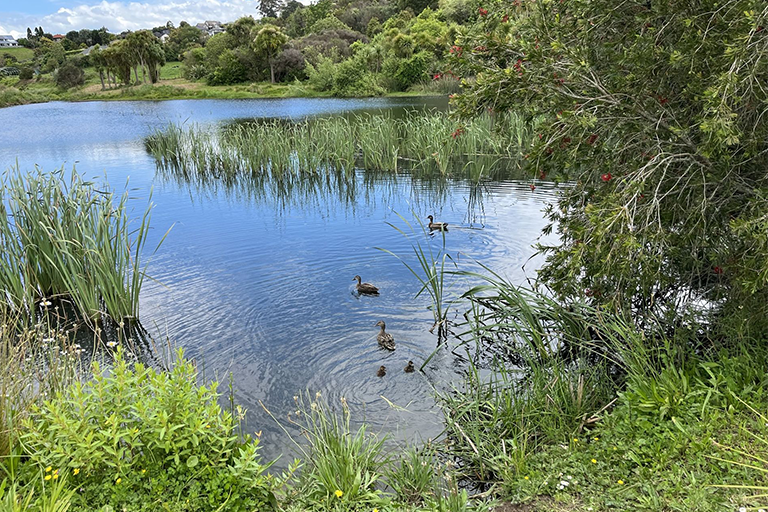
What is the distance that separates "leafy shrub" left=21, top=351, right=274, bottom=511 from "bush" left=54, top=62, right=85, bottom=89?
186ft

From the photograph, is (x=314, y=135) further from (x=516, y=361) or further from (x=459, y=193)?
(x=516, y=361)

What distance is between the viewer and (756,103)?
3.21 meters

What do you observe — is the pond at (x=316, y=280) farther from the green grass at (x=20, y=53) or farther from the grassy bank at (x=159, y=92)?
the green grass at (x=20, y=53)

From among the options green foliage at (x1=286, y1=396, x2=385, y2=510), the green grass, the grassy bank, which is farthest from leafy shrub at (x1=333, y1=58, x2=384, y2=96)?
the green grass

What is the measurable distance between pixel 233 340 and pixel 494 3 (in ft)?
13.3

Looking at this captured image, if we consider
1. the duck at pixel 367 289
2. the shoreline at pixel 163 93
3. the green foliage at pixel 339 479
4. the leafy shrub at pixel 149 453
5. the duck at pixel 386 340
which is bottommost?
the duck at pixel 386 340

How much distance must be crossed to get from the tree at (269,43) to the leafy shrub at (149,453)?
4887cm

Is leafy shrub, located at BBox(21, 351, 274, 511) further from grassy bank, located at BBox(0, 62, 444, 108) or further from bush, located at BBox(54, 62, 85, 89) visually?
bush, located at BBox(54, 62, 85, 89)

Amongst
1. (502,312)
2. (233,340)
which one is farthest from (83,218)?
(502,312)

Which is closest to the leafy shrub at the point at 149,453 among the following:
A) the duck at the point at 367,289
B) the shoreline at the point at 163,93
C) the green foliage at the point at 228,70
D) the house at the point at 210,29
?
the duck at the point at 367,289

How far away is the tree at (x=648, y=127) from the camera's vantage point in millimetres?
3035

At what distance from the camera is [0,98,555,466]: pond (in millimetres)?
4582

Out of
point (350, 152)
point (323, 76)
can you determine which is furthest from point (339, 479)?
point (323, 76)

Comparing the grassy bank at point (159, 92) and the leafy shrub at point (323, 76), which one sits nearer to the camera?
the grassy bank at point (159, 92)
